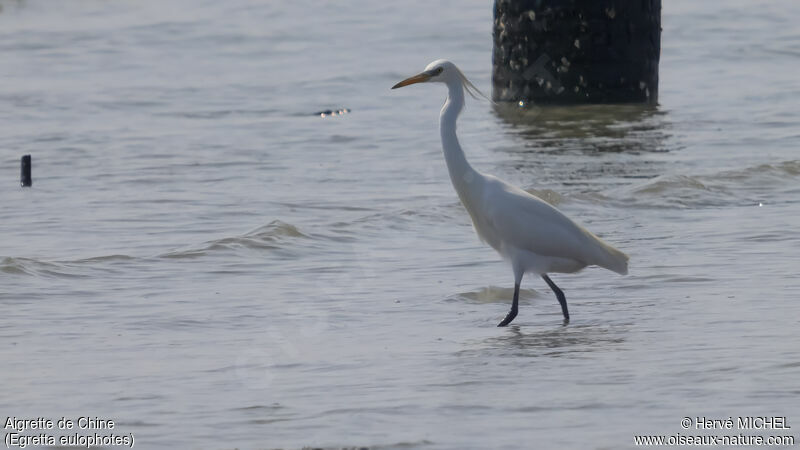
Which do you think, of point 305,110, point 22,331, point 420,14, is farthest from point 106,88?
point 22,331

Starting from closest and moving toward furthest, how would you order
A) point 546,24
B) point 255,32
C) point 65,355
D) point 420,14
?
point 65,355 < point 546,24 < point 255,32 < point 420,14

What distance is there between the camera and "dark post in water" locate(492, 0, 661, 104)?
49.4ft

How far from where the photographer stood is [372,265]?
29.5 feet

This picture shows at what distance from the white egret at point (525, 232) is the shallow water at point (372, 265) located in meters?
0.27

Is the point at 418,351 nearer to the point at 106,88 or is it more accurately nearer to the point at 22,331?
the point at 22,331

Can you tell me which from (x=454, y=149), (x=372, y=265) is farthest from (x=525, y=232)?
(x=372, y=265)

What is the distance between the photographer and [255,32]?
26.3 meters

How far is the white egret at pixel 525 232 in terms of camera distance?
25.0ft

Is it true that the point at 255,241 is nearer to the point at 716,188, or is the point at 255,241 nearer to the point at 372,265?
the point at 372,265

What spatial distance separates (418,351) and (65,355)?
1604mm

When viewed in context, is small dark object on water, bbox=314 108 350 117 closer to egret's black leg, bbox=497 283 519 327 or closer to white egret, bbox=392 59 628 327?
white egret, bbox=392 59 628 327

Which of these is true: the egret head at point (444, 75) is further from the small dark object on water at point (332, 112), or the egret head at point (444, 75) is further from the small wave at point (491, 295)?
the small dark object on water at point (332, 112)

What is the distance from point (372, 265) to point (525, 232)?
158cm

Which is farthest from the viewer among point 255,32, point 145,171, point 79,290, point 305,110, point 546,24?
point 255,32
